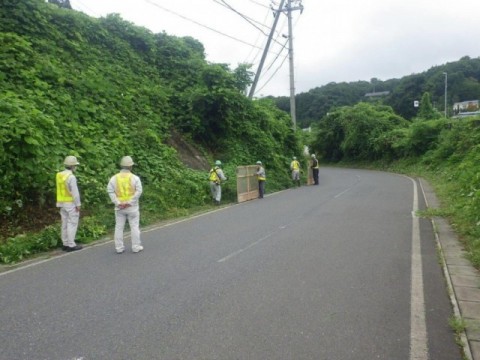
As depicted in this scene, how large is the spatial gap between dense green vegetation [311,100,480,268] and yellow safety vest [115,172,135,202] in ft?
27.8

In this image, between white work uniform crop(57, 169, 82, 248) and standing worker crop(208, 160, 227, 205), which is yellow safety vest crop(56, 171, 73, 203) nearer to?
white work uniform crop(57, 169, 82, 248)

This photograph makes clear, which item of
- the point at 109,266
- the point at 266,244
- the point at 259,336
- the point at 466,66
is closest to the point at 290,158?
the point at 266,244

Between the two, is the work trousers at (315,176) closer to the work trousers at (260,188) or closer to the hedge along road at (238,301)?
the work trousers at (260,188)

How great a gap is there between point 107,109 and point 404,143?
3146 centimetres

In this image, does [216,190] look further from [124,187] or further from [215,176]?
[124,187]

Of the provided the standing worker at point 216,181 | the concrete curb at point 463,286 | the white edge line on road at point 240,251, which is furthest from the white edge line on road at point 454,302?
the standing worker at point 216,181

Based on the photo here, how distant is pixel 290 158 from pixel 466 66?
2223 inches

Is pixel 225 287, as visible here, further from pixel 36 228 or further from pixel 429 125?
pixel 429 125

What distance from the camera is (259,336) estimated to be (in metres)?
4.16

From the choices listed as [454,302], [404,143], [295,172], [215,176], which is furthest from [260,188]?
[404,143]

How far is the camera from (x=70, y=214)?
838 centimetres

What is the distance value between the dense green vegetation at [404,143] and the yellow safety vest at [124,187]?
848 cm

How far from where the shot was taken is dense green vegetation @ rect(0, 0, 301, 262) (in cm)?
948

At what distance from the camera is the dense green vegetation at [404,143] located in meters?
24.7
